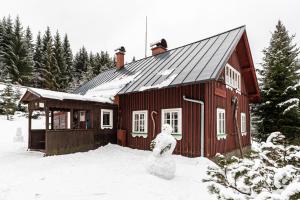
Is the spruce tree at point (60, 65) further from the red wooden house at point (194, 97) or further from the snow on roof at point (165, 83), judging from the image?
the snow on roof at point (165, 83)

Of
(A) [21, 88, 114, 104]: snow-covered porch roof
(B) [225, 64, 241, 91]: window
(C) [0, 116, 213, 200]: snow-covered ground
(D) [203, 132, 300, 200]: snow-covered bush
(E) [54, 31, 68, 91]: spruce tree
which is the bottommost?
(C) [0, 116, 213, 200]: snow-covered ground

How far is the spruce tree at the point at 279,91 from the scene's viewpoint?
618 inches

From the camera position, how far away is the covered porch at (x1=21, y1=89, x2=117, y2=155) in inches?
433

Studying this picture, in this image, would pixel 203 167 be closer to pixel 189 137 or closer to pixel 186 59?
pixel 189 137

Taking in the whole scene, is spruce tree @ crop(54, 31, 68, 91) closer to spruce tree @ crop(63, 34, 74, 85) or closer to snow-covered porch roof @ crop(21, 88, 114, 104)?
spruce tree @ crop(63, 34, 74, 85)

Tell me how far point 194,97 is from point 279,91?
27.3 feet

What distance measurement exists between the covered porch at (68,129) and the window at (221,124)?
18.9 feet

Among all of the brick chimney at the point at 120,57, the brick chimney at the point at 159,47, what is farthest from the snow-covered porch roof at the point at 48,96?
the brick chimney at the point at 120,57

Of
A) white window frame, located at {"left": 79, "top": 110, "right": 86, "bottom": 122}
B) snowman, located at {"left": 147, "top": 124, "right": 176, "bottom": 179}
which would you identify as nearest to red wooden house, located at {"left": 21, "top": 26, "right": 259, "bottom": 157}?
white window frame, located at {"left": 79, "top": 110, "right": 86, "bottom": 122}

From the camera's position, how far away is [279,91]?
1599 centimetres

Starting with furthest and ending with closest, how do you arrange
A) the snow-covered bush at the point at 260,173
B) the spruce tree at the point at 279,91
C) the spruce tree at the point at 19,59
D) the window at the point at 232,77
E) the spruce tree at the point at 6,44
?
the spruce tree at the point at 6,44
the spruce tree at the point at 19,59
the spruce tree at the point at 279,91
the window at the point at 232,77
the snow-covered bush at the point at 260,173

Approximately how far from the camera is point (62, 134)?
37.5 feet

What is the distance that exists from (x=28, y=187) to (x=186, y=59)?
9338 millimetres

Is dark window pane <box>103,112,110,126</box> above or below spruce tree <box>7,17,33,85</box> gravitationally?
below
